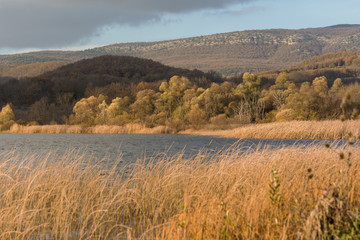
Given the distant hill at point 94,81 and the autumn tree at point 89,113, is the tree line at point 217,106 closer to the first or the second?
the autumn tree at point 89,113

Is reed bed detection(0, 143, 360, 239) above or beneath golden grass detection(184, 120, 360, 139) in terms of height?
above

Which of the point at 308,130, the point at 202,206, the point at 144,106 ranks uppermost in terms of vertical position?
the point at 202,206

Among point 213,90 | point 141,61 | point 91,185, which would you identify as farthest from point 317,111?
point 141,61

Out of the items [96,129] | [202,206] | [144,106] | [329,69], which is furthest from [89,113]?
Result: [329,69]

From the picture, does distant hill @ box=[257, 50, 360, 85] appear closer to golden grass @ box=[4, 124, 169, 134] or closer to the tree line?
the tree line

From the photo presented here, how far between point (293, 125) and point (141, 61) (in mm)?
116406

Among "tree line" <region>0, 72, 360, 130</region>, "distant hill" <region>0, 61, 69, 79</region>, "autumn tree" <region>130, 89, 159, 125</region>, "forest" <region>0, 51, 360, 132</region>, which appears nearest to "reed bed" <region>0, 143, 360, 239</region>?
"forest" <region>0, 51, 360, 132</region>

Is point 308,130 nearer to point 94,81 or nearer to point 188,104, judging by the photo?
point 188,104

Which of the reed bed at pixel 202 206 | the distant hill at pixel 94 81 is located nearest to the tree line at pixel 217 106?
the distant hill at pixel 94 81

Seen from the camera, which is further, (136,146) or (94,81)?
(94,81)

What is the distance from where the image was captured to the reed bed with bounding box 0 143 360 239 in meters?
3.87

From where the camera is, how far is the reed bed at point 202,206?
3.87 metres

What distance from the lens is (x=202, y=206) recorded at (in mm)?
4594

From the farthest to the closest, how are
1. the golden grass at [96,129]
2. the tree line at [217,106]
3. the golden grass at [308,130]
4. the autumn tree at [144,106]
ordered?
the autumn tree at [144,106], the golden grass at [96,129], the tree line at [217,106], the golden grass at [308,130]
